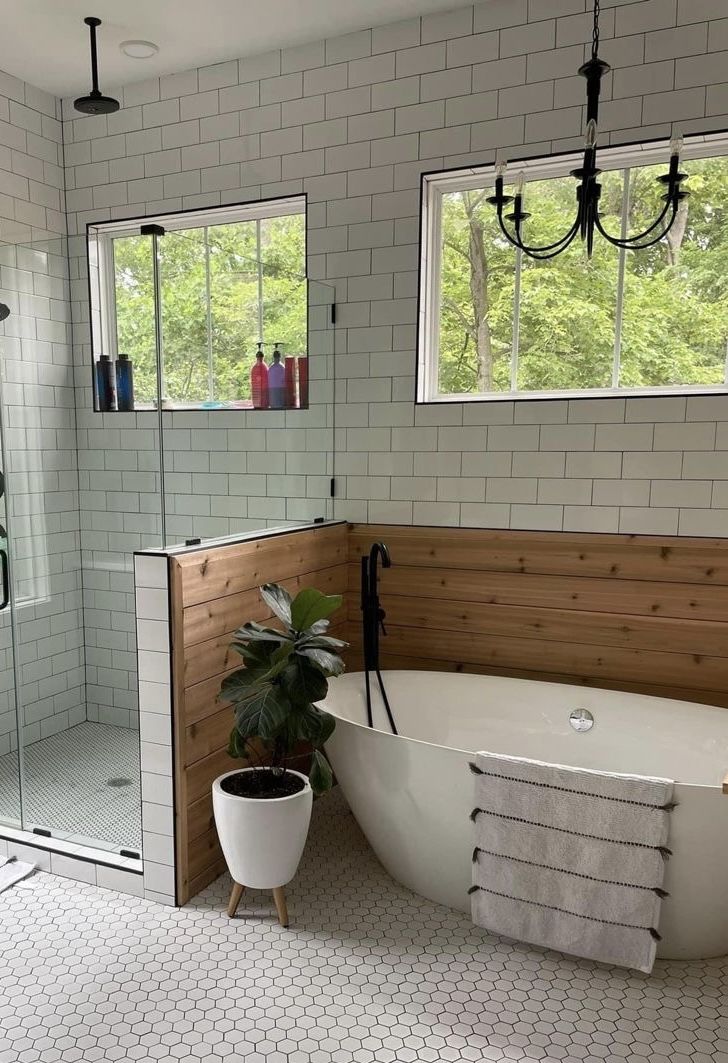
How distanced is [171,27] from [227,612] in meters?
2.53

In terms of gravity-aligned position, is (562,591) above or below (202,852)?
above

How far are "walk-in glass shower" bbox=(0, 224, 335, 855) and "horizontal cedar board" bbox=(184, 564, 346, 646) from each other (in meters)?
0.25

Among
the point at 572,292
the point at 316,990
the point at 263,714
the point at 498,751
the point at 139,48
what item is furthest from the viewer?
the point at 139,48

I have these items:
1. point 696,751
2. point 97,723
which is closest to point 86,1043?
point 97,723

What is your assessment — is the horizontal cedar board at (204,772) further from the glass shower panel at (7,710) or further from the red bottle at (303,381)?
the red bottle at (303,381)

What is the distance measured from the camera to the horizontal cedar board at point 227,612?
2.49m

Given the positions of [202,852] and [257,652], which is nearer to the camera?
[257,652]

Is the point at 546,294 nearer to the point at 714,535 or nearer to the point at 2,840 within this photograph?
the point at 714,535

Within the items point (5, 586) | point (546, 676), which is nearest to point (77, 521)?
point (5, 586)

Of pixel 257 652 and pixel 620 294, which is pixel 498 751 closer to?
pixel 257 652

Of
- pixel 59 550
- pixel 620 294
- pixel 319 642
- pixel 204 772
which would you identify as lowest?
pixel 204 772

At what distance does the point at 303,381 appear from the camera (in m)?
3.26

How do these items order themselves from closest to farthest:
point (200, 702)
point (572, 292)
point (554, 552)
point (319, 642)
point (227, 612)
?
1. point (319, 642)
2. point (200, 702)
3. point (227, 612)
4. point (554, 552)
5. point (572, 292)

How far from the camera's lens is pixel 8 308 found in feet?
9.31
